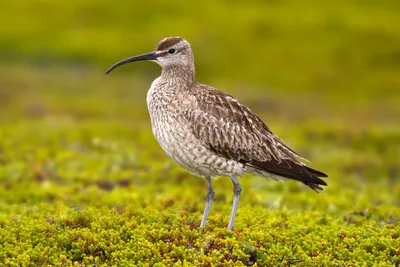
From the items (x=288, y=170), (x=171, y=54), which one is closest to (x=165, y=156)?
(x=171, y=54)

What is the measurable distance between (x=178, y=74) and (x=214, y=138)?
170 cm

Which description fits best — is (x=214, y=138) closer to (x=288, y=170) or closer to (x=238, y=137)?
(x=238, y=137)

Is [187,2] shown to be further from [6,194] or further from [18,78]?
[6,194]

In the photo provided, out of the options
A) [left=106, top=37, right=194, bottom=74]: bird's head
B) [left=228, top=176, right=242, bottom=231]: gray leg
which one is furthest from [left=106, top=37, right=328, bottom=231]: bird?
[left=106, top=37, right=194, bottom=74]: bird's head

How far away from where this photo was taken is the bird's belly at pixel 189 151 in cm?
1139

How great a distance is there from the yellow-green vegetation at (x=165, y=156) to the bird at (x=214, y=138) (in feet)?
3.26

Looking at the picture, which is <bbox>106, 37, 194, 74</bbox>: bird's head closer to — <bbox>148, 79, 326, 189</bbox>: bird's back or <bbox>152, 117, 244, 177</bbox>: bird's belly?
<bbox>148, 79, 326, 189</bbox>: bird's back

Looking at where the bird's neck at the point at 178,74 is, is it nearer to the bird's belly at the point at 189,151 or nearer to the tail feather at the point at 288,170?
the bird's belly at the point at 189,151

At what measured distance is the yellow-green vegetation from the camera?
35.0 ft

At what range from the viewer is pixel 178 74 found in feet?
41.2

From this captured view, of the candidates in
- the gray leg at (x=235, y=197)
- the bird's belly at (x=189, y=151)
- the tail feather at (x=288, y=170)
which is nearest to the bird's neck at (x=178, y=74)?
the bird's belly at (x=189, y=151)

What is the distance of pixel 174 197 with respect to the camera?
16391 millimetres

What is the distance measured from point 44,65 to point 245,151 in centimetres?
4335

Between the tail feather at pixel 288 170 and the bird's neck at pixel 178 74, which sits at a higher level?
the bird's neck at pixel 178 74
